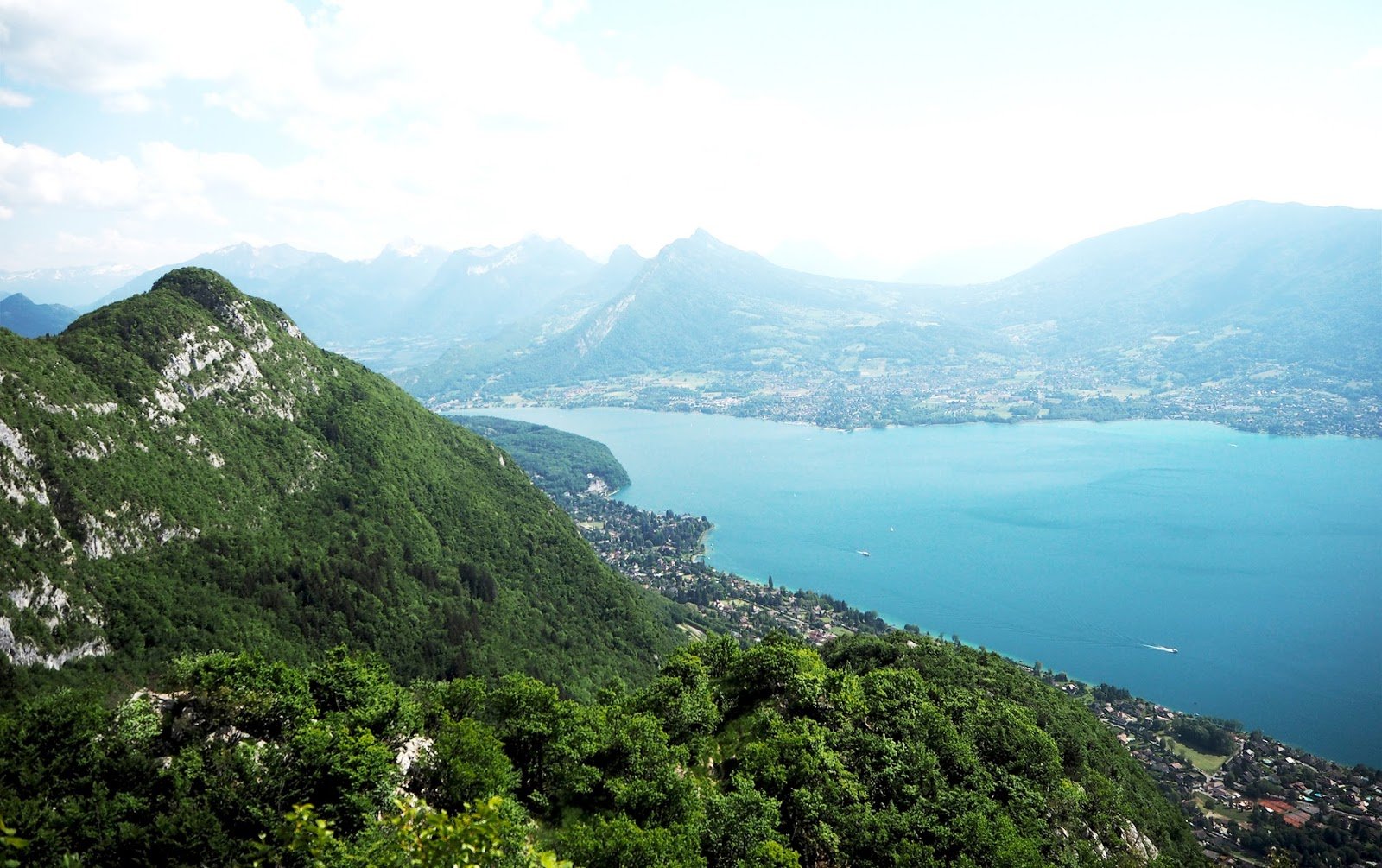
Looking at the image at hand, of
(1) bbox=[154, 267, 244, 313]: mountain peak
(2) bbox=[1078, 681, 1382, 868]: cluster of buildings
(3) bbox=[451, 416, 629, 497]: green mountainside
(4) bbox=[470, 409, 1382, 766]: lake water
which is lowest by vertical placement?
(2) bbox=[1078, 681, 1382, 868]: cluster of buildings

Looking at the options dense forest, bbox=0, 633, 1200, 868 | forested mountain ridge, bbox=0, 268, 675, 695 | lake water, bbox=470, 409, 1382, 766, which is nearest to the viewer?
dense forest, bbox=0, 633, 1200, 868

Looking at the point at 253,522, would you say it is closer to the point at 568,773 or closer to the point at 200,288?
the point at 200,288

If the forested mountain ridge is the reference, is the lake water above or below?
below

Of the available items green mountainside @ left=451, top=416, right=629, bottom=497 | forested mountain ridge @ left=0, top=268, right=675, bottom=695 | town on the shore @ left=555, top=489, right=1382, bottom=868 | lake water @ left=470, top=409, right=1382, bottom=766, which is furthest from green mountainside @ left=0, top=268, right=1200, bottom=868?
green mountainside @ left=451, top=416, right=629, bottom=497

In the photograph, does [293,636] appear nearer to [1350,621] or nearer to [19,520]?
[19,520]

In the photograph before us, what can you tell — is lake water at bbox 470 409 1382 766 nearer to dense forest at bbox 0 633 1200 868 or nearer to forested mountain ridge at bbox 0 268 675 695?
forested mountain ridge at bbox 0 268 675 695

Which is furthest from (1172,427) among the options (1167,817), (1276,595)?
(1167,817)

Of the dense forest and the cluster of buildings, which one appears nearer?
the dense forest

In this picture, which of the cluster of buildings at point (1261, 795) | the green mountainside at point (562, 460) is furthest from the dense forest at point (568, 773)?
the green mountainside at point (562, 460)
